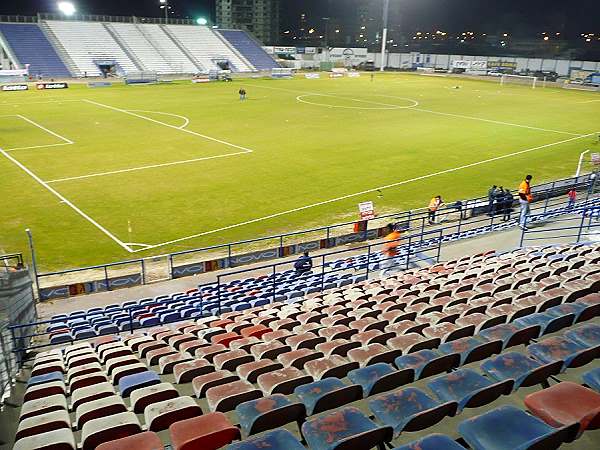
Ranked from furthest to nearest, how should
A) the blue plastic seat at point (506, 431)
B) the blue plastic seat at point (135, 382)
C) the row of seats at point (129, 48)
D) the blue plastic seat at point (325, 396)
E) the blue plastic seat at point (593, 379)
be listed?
the row of seats at point (129, 48) → the blue plastic seat at point (135, 382) → the blue plastic seat at point (325, 396) → the blue plastic seat at point (593, 379) → the blue plastic seat at point (506, 431)

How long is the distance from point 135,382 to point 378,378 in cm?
344

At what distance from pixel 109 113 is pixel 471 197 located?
122 ft

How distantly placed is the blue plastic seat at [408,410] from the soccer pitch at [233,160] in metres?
16.4

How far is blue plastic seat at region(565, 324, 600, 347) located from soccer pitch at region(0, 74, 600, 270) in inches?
640

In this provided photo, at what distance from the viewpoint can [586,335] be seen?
638 centimetres

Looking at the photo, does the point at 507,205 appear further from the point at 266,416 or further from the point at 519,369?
the point at 266,416

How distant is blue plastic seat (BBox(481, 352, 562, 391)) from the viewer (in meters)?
5.32

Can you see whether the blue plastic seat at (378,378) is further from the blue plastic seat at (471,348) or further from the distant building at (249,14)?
the distant building at (249,14)

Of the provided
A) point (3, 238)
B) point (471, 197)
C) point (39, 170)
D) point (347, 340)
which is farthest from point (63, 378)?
point (39, 170)

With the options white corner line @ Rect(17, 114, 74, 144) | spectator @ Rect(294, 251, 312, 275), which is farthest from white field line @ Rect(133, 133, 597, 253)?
white corner line @ Rect(17, 114, 74, 144)

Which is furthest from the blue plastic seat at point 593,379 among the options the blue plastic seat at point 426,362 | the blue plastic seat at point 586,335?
the blue plastic seat at point 426,362

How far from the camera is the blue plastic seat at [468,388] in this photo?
491 centimetres

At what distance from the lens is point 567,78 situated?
99125mm

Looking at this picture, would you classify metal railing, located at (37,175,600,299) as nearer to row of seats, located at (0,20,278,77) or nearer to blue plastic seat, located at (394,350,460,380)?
blue plastic seat, located at (394,350,460,380)
